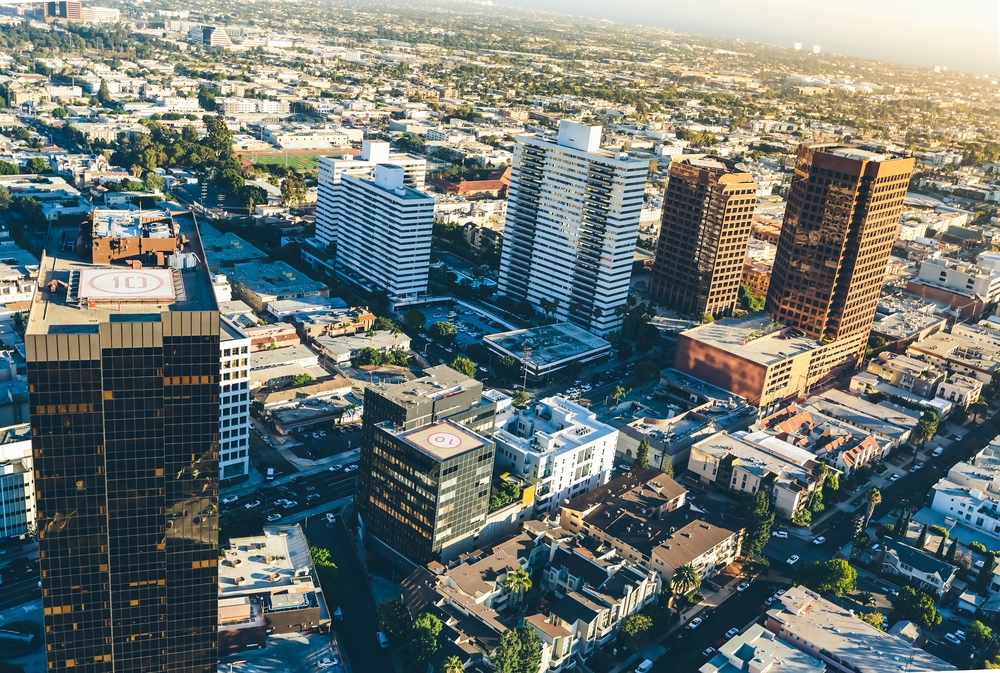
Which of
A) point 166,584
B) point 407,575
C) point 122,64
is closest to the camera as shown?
point 166,584

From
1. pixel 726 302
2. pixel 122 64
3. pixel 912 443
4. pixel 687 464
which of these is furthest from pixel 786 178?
pixel 122 64

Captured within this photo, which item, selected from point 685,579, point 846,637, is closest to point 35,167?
point 685,579

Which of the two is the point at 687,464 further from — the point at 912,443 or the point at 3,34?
the point at 3,34

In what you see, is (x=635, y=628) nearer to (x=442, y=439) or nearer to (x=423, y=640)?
(x=423, y=640)

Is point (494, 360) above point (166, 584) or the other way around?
the other way around

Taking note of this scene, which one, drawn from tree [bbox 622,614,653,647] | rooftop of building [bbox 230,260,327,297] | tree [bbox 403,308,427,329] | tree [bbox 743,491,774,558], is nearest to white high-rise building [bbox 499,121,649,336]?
tree [bbox 403,308,427,329]

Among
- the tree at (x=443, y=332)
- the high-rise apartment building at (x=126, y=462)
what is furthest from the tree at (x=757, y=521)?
the high-rise apartment building at (x=126, y=462)
